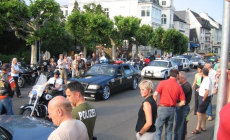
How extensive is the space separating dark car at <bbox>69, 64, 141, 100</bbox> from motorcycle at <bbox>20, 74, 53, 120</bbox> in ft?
10.3

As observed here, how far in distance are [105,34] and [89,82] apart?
16.8m

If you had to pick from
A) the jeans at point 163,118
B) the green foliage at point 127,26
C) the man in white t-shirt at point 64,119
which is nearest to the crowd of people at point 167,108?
the jeans at point 163,118

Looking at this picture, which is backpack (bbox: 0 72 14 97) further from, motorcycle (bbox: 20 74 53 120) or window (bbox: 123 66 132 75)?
window (bbox: 123 66 132 75)

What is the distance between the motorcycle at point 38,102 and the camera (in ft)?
20.6

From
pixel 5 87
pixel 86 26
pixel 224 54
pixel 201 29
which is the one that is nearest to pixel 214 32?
pixel 201 29

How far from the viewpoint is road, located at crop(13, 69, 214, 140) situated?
6123mm

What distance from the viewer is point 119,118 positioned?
25.2 feet

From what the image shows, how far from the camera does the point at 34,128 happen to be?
3.74m

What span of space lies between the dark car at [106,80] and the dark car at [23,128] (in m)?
5.72

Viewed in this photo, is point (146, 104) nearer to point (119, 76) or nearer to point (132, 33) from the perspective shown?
point (119, 76)

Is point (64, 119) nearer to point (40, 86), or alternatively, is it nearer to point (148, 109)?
point (148, 109)

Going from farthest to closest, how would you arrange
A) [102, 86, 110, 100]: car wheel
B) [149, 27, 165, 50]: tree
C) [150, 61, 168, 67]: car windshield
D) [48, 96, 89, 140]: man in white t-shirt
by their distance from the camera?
[149, 27, 165, 50]: tree < [150, 61, 168, 67]: car windshield < [102, 86, 110, 100]: car wheel < [48, 96, 89, 140]: man in white t-shirt

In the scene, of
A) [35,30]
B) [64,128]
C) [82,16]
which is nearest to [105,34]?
[82,16]

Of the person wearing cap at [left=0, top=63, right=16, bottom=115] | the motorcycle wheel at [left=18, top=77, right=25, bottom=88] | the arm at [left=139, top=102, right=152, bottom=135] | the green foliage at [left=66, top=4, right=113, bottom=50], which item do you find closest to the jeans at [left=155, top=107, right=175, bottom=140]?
the arm at [left=139, top=102, right=152, bottom=135]
